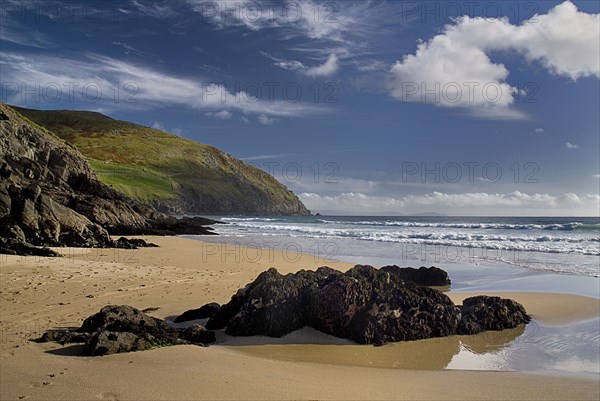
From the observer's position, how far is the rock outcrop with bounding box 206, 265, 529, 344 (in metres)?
6.61

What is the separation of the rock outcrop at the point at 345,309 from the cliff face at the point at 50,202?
11.3 meters

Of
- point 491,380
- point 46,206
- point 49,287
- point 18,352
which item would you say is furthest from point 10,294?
point 46,206

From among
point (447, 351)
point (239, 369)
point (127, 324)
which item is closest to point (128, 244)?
point (127, 324)

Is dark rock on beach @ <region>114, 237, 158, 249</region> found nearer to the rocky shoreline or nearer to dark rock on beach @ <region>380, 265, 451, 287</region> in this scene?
dark rock on beach @ <region>380, 265, 451, 287</region>

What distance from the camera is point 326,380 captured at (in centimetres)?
490

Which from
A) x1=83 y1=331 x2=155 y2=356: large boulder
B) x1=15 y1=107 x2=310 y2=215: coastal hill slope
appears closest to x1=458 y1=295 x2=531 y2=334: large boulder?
x1=83 y1=331 x2=155 y2=356: large boulder

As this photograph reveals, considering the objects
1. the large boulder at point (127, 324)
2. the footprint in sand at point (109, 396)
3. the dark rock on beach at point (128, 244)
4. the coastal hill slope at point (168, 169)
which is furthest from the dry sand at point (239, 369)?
the coastal hill slope at point (168, 169)

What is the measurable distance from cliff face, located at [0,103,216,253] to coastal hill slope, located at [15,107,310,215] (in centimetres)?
5273

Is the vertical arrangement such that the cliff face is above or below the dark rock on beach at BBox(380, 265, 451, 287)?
above

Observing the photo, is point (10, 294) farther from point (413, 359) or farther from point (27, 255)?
point (413, 359)

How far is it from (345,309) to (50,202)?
54.8 feet

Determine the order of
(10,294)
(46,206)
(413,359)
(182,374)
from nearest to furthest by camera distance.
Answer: (182,374)
(413,359)
(10,294)
(46,206)

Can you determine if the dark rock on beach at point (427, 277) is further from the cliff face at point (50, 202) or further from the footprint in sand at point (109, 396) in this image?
the cliff face at point (50, 202)

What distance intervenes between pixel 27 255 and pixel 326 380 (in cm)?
1272
